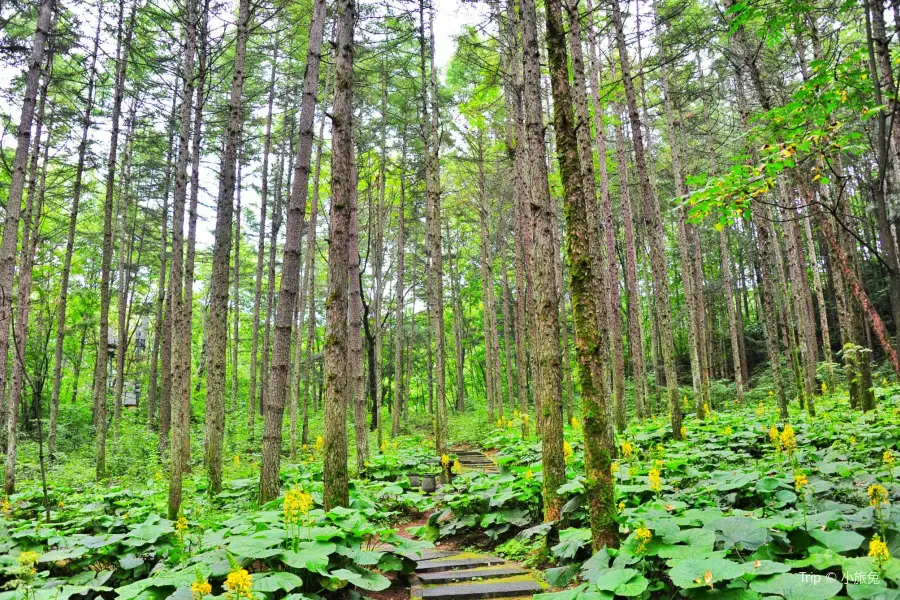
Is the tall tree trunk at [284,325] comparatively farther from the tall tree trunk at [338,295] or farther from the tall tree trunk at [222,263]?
the tall tree trunk at [222,263]

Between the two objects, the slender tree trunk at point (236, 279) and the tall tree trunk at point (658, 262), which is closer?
the tall tree trunk at point (658, 262)

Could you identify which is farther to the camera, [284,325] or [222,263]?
[222,263]

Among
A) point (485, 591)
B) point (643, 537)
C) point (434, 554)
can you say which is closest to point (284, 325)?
point (434, 554)

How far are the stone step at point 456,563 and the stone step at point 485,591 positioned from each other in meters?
0.62

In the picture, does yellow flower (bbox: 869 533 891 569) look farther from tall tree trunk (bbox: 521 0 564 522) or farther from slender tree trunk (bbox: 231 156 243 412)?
slender tree trunk (bbox: 231 156 243 412)

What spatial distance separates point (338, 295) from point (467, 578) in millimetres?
3272

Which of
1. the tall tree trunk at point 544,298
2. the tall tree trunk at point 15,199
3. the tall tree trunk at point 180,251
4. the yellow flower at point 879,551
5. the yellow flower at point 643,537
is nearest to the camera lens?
the yellow flower at point 879,551

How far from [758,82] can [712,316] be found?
2318cm

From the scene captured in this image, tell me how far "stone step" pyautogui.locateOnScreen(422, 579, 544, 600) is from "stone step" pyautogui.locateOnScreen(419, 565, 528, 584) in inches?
11.1

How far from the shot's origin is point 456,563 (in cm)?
505

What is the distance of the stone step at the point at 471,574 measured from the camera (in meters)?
4.64

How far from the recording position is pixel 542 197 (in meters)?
6.06

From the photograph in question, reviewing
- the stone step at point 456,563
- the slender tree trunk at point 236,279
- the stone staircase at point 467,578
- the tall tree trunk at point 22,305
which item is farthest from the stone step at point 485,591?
the slender tree trunk at point 236,279

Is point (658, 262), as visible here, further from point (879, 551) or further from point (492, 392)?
point (492, 392)
